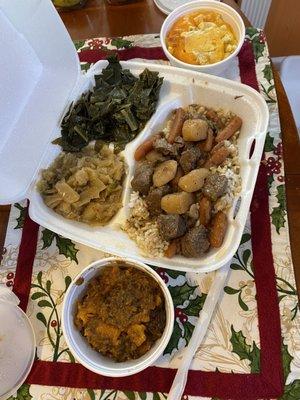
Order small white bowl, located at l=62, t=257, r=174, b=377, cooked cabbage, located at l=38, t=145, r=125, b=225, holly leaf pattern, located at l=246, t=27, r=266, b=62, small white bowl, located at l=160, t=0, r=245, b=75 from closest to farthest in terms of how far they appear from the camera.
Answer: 1. small white bowl, located at l=62, t=257, r=174, b=377
2. cooked cabbage, located at l=38, t=145, r=125, b=225
3. small white bowl, located at l=160, t=0, r=245, b=75
4. holly leaf pattern, located at l=246, t=27, r=266, b=62

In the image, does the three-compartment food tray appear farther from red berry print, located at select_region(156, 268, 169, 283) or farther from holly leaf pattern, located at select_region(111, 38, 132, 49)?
holly leaf pattern, located at select_region(111, 38, 132, 49)

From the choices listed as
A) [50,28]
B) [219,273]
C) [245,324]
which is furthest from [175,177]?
[50,28]

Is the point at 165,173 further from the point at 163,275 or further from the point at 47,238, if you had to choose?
the point at 47,238

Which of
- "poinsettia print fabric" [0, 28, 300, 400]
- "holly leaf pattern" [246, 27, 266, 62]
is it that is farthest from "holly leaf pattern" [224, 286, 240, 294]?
"holly leaf pattern" [246, 27, 266, 62]

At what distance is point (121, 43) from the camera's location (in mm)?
1432

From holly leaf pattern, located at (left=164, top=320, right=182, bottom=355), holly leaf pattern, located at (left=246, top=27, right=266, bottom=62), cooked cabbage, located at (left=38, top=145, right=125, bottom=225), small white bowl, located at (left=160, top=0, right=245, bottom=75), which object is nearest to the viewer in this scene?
holly leaf pattern, located at (left=164, top=320, right=182, bottom=355)

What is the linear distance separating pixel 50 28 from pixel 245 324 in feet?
3.17

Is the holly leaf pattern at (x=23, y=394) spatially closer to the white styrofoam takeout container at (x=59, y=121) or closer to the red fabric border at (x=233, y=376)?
the red fabric border at (x=233, y=376)

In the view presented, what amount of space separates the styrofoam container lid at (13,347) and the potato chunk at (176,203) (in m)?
0.48

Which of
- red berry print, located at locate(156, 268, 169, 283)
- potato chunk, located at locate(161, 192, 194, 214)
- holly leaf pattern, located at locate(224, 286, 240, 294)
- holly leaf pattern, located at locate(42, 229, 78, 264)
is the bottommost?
holly leaf pattern, located at locate(224, 286, 240, 294)

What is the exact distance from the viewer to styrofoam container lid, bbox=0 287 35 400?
99 centimetres

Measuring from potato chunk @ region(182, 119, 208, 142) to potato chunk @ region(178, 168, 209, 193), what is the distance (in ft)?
0.37

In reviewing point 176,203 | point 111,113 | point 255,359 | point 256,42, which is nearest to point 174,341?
point 255,359

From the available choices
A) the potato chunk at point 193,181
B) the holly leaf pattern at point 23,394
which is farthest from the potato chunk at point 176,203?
the holly leaf pattern at point 23,394
